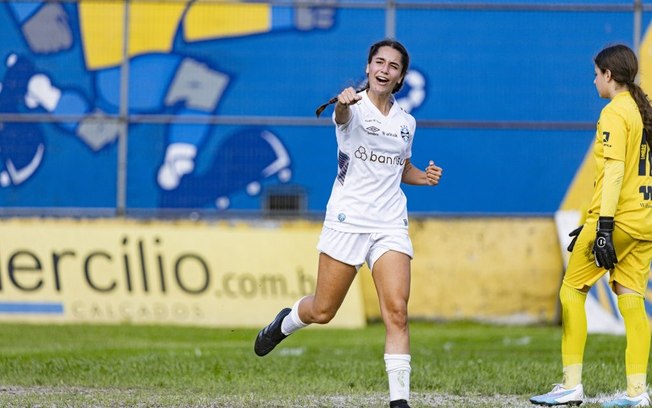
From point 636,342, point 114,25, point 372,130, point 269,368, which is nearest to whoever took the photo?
point 372,130

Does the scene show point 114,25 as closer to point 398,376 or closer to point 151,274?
point 151,274

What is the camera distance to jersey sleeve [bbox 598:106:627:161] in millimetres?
7961

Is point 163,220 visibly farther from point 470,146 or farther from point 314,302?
point 314,302

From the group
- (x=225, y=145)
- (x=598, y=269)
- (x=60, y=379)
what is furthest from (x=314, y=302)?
(x=225, y=145)

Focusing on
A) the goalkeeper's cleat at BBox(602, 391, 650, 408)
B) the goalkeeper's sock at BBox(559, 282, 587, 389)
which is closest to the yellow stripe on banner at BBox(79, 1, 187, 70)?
the goalkeeper's sock at BBox(559, 282, 587, 389)

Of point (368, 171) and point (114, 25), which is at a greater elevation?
point (114, 25)

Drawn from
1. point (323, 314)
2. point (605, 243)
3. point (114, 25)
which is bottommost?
point (323, 314)

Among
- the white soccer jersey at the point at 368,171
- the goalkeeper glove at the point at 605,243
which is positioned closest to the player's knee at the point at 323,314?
the white soccer jersey at the point at 368,171

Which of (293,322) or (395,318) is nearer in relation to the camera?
(395,318)

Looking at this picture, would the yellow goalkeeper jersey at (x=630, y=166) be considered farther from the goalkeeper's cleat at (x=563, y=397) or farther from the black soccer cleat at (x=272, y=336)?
the black soccer cleat at (x=272, y=336)

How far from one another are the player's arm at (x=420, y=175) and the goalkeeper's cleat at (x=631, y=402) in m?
1.74

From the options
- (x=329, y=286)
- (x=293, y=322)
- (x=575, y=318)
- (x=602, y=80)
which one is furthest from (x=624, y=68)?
(x=293, y=322)

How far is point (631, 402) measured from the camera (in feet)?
26.5

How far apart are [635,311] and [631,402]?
569mm
